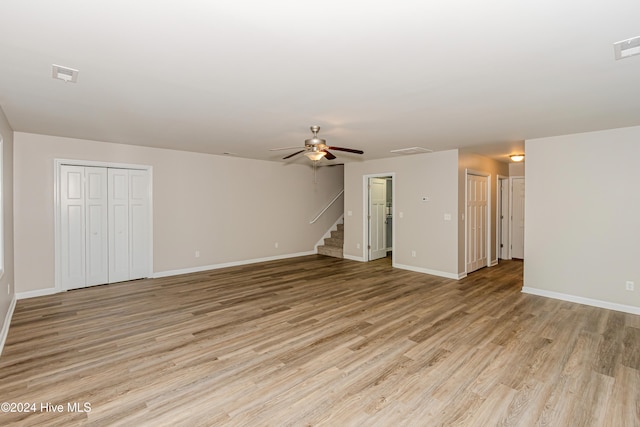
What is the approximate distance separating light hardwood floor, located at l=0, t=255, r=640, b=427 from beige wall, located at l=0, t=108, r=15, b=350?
0.75 feet

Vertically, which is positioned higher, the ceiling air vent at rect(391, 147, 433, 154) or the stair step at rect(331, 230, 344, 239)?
the ceiling air vent at rect(391, 147, 433, 154)

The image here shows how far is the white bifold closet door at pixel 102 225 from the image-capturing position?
16.6ft

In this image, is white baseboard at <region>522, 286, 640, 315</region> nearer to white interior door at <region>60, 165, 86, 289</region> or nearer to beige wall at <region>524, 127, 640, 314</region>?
beige wall at <region>524, 127, 640, 314</region>

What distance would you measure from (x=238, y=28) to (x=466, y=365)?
3214mm

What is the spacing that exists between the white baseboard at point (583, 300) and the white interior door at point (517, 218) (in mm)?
3159

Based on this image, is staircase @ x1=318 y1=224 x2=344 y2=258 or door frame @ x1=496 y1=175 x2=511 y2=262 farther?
staircase @ x1=318 y1=224 x2=344 y2=258

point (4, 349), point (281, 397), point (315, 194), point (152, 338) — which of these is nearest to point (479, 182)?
point (315, 194)

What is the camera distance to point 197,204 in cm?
641

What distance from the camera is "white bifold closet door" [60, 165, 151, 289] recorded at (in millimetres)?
5074

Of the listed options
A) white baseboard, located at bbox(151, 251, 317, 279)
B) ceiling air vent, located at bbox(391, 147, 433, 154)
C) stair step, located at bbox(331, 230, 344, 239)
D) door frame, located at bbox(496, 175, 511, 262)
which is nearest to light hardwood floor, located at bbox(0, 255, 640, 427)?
white baseboard, located at bbox(151, 251, 317, 279)

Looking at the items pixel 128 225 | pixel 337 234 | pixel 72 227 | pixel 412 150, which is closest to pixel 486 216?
pixel 412 150

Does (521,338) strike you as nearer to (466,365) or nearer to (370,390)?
(466,365)

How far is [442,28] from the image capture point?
1852mm

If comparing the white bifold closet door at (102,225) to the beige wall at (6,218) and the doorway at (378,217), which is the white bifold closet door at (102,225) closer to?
the beige wall at (6,218)
